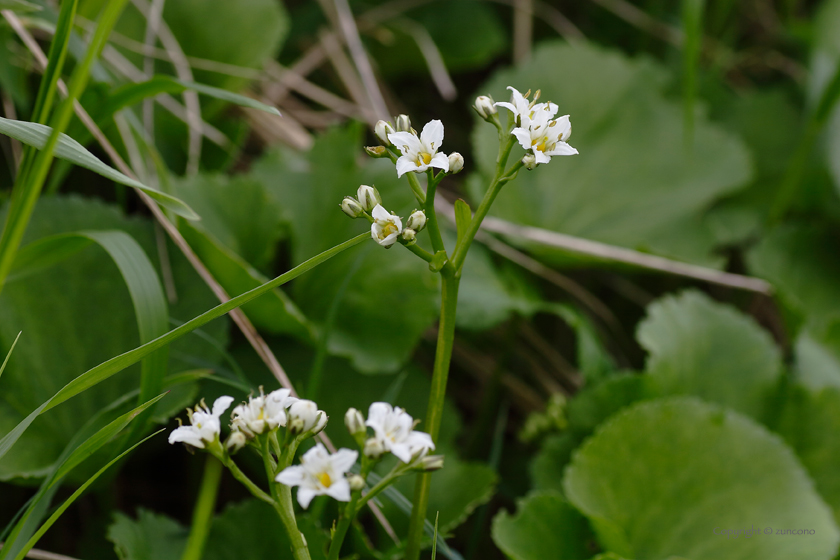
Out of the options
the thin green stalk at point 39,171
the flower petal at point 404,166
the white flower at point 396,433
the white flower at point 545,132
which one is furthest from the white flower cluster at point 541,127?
the thin green stalk at point 39,171

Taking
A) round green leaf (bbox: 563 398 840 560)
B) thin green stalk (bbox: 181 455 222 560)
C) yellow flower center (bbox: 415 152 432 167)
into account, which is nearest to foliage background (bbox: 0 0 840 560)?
round green leaf (bbox: 563 398 840 560)

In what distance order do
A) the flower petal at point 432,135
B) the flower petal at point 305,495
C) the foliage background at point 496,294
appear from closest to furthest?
the flower petal at point 305,495 → the flower petal at point 432,135 → the foliage background at point 496,294

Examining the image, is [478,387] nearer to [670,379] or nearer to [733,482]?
[670,379]

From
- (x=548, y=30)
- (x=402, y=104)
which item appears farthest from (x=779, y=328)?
(x=402, y=104)

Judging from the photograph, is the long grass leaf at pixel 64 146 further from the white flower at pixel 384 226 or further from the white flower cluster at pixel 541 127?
the white flower cluster at pixel 541 127

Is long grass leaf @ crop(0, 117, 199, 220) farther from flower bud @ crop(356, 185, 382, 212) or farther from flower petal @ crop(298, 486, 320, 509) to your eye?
flower petal @ crop(298, 486, 320, 509)

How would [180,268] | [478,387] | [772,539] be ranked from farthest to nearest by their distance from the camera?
[478,387]
[180,268]
[772,539]
